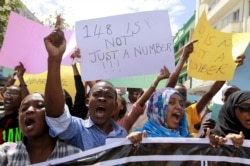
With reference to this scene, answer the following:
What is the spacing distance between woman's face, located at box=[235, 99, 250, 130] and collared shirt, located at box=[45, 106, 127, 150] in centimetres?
77

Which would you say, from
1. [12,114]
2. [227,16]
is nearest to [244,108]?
[12,114]

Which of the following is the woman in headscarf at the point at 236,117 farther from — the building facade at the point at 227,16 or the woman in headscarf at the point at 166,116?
the building facade at the point at 227,16

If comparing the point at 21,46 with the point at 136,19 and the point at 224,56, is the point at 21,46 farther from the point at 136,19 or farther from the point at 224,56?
the point at 224,56

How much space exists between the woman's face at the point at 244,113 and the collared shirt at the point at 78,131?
771 mm

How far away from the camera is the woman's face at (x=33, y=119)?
206 cm

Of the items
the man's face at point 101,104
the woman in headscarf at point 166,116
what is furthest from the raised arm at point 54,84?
the woman in headscarf at point 166,116

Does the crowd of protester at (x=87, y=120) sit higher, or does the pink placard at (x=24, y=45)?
the pink placard at (x=24, y=45)

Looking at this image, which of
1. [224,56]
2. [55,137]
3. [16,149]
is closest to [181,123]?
[55,137]

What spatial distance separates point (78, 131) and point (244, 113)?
1.09m

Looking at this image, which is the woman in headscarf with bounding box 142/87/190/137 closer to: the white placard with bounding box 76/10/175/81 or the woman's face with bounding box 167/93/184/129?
the woman's face with bounding box 167/93/184/129

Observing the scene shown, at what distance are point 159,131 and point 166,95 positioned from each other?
25 cm

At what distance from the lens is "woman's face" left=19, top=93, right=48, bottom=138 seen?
2057 millimetres

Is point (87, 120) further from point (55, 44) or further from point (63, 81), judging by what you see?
point (63, 81)

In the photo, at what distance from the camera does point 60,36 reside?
212cm
